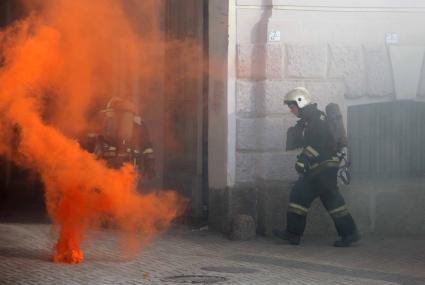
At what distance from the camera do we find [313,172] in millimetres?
11742

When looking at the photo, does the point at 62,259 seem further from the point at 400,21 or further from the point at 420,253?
the point at 400,21

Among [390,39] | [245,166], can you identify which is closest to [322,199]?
[245,166]

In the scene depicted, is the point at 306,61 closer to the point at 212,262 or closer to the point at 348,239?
the point at 348,239

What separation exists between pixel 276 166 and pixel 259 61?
141 cm

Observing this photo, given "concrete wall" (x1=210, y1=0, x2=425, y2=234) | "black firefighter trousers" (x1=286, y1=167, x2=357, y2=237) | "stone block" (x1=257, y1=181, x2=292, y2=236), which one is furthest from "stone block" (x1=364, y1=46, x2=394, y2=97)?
"stone block" (x1=257, y1=181, x2=292, y2=236)

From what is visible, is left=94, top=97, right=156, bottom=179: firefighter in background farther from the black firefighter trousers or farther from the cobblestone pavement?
the black firefighter trousers

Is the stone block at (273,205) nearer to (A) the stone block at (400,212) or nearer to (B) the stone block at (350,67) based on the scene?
(A) the stone block at (400,212)

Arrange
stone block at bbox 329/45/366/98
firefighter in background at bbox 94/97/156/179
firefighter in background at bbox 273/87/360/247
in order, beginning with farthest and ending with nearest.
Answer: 1. stone block at bbox 329/45/366/98
2. firefighter in background at bbox 94/97/156/179
3. firefighter in background at bbox 273/87/360/247

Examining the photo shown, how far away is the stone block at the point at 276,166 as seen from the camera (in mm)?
12531

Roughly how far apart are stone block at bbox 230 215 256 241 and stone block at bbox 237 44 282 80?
1.88m

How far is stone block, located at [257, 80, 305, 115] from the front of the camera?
12.5 m

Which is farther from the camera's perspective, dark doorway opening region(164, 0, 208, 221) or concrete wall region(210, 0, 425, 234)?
dark doorway opening region(164, 0, 208, 221)

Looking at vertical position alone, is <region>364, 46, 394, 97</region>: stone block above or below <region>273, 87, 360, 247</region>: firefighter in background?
above

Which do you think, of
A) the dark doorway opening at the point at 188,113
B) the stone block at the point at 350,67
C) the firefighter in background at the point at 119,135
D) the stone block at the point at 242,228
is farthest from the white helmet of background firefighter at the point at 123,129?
the stone block at the point at 350,67
